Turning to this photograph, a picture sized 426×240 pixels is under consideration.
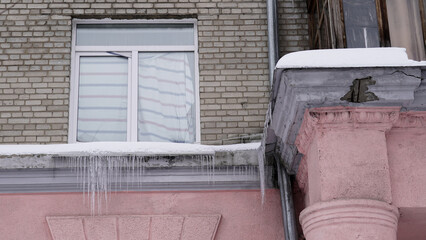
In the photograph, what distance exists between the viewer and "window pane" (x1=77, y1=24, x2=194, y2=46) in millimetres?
7941

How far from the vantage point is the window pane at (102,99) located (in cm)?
756

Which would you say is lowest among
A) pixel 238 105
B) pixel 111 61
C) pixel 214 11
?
pixel 238 105

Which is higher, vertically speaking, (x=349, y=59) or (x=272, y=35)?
(x=272, y=35)

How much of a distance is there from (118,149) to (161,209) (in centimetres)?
70

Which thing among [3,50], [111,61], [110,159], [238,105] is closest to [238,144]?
[238,105]

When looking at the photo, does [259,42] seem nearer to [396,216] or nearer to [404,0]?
[404,0]

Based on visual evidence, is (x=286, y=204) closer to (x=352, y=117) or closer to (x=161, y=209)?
(x=161, y=209)

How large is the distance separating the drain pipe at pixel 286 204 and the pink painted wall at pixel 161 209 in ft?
0.75

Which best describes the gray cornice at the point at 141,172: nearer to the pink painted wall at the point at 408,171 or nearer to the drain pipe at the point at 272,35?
the drain pipe at the point at 272,35

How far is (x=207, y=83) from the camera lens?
762cm

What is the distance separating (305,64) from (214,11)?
302cm

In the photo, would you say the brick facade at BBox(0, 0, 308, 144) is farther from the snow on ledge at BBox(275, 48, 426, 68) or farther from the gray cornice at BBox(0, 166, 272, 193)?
the snow on ledge at BBox(275, 48, 426, 68)

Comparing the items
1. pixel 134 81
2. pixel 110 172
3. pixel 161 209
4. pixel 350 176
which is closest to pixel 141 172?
pixel 110 172

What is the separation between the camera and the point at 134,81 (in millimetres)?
7742
